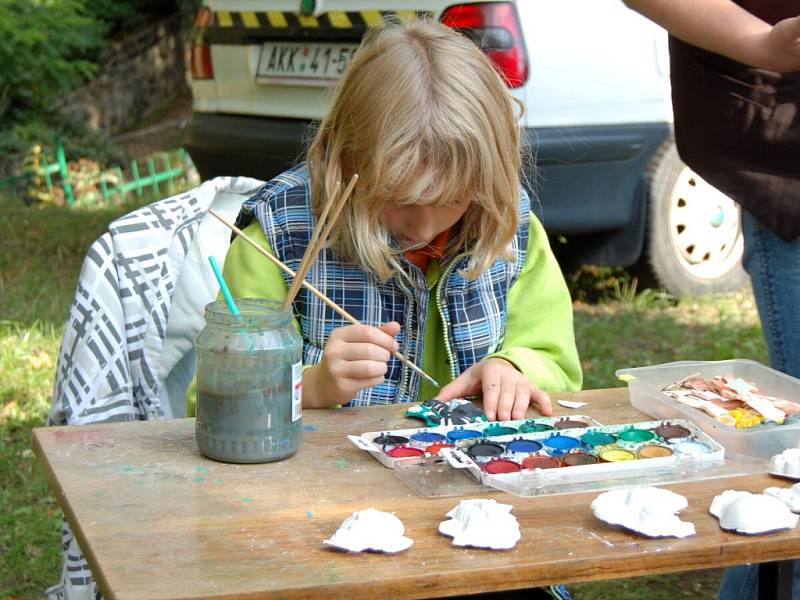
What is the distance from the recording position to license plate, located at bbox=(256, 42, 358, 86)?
15.4 ft

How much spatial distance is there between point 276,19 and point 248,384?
3611 millimetres

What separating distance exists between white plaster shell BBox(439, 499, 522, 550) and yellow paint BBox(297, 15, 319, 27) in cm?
366

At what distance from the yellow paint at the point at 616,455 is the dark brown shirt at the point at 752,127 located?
0.85m

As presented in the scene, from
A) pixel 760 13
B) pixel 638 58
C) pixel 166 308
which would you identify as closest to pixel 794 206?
pixel 760 13

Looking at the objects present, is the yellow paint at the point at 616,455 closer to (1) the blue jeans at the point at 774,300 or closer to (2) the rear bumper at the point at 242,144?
(1) the blue jeans at the point at 774,300

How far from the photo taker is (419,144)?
190 centimetres

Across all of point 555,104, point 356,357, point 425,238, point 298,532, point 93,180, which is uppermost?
point 555,104

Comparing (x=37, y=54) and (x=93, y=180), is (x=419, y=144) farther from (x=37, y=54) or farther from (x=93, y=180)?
(x=37, y=54)

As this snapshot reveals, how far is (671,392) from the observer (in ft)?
6.01

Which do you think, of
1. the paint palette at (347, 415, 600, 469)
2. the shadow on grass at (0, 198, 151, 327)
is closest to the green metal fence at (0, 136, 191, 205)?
the shadow on grass at (0, 198, 151, 327)

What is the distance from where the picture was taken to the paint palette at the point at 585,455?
1495 mm

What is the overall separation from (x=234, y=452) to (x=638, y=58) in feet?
11.4

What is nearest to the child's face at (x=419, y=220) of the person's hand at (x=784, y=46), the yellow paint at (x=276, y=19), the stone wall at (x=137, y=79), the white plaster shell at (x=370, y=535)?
the person's hand at (x=784, y=46)

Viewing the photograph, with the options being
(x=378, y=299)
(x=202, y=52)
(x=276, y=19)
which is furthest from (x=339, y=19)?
(x=378, y=299)
